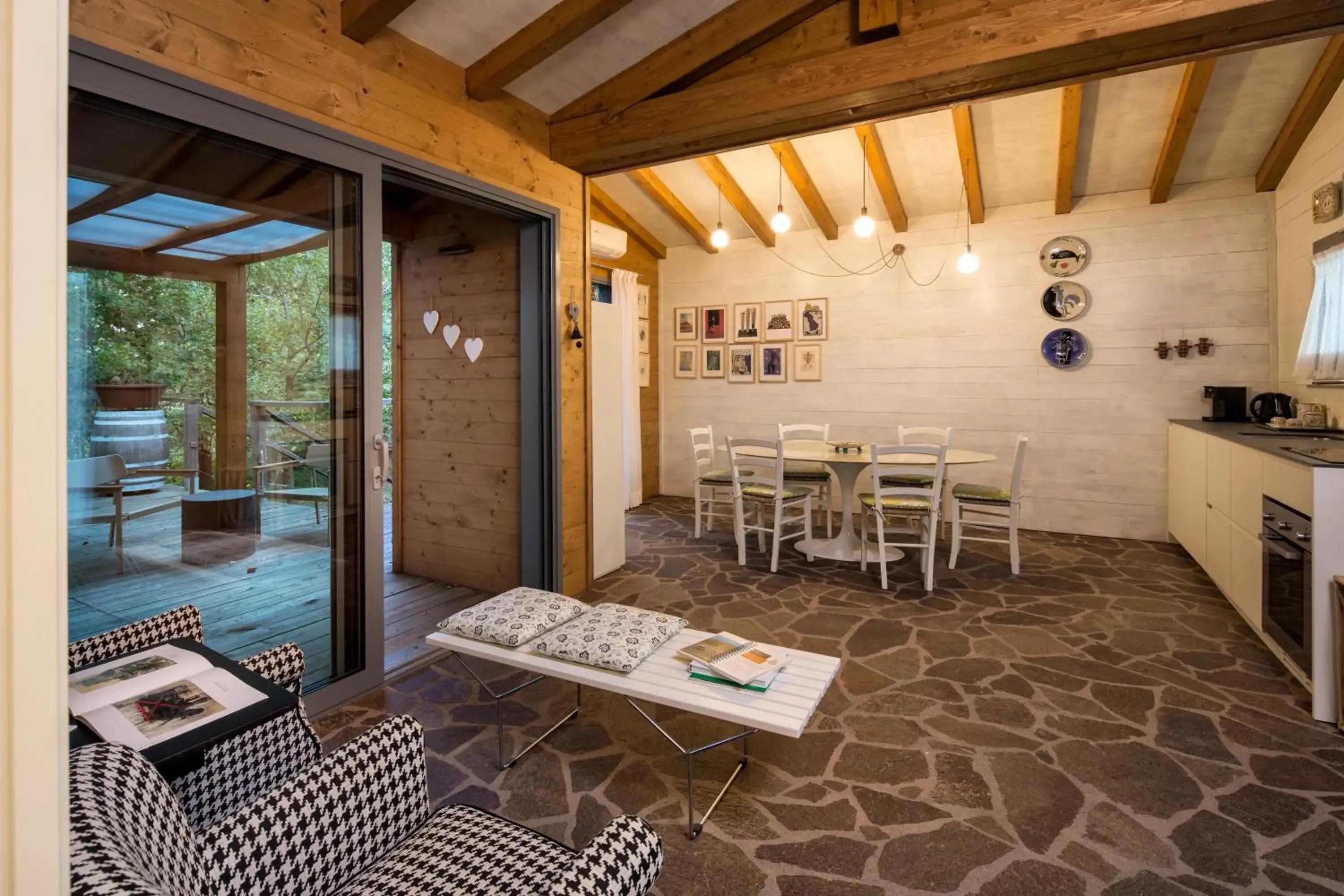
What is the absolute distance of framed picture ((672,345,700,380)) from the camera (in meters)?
7.34

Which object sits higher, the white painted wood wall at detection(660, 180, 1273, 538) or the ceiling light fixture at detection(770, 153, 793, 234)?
the ceiling light fixture at detection(770, 153, 793, 234)

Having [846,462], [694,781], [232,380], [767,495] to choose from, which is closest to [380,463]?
[232,380]

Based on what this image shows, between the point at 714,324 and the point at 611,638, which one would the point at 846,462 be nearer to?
the point at 611,638

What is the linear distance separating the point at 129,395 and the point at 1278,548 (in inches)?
171

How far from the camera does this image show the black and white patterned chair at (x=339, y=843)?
35.5 inches

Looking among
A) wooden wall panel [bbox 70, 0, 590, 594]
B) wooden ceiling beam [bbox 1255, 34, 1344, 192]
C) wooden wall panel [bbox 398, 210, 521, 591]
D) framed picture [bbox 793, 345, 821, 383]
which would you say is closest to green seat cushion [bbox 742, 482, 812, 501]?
wooden wall panel [bbox 70, 0, 590, 594]

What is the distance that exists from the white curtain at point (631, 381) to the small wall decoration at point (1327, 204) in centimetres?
493

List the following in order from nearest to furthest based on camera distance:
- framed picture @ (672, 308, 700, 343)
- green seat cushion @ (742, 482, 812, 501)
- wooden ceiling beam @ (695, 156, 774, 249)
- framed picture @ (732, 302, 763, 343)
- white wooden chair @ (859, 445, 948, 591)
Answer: white wooden chair @ (859, 445, 948, 591) → green seat cushion @ (742, 482, 812, 501) → wooden ceiling beam @ (695, 156, 774, 249) → framed picture @ (732, 302, 763, 343) → framed picture @ (672, 308, 700, 343)

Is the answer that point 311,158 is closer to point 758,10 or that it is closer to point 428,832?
point 758,10

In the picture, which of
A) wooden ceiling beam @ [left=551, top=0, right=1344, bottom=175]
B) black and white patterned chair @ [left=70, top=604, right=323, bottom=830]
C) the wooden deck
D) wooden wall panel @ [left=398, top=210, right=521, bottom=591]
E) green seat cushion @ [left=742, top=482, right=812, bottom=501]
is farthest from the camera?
green seat cushion @ [left=742, top=482, right=812, bottom=501]

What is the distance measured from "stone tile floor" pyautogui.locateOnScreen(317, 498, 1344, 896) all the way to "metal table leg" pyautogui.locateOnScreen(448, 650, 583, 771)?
4 cm

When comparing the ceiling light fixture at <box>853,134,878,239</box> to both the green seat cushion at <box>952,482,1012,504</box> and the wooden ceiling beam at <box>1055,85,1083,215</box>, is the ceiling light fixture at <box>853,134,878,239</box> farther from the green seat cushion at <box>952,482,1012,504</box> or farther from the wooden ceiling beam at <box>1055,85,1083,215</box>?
the green seat cushion at <box>952,482,1012,504</box>

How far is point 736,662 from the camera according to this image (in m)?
2.12

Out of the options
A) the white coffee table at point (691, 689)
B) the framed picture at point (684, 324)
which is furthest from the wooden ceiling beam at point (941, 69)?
the framed picture at point (684, 324)
